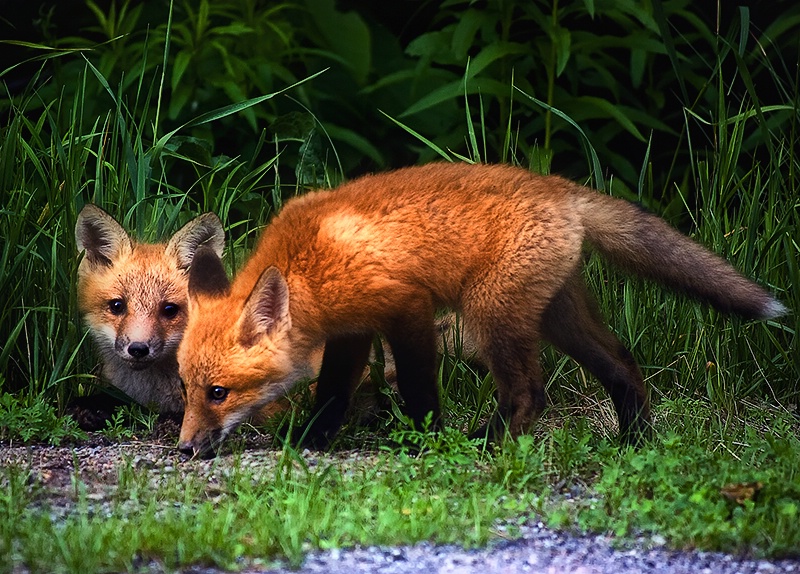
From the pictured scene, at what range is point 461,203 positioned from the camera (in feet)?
15.2

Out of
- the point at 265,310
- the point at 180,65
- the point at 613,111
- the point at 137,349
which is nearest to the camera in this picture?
the point at 265,310

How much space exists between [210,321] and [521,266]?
1.30m

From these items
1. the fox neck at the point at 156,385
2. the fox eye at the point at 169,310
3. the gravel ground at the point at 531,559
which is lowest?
the fox neck at the point at 156,385

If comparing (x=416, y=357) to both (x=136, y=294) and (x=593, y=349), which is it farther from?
(x=136, y=294)

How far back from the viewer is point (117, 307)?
5.07 meters

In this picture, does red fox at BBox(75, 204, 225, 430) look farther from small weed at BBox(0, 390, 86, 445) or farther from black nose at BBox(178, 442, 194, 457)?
black nose at BBox(178, 442, 194, 457)

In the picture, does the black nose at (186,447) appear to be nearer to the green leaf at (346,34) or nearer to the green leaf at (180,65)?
the green leaf at (180,65)

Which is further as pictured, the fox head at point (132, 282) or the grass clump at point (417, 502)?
the fox head at point (132, 282)

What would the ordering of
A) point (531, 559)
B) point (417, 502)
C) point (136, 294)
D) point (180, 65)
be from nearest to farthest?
1. point (531, 559)
2. point (417, 502)
3. point (136, 294)
4. point (180, 65)

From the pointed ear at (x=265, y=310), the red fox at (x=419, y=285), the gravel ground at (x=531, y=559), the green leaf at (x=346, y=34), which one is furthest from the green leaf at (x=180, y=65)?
the gravel ground at (x=531, y=559)

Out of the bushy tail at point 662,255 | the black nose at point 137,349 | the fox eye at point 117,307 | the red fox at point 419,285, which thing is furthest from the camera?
the fox eye at point 117,307

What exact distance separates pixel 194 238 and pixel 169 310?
373 mm

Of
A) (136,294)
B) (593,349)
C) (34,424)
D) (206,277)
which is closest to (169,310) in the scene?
(136,294)

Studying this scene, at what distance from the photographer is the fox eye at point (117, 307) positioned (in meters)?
5.05
